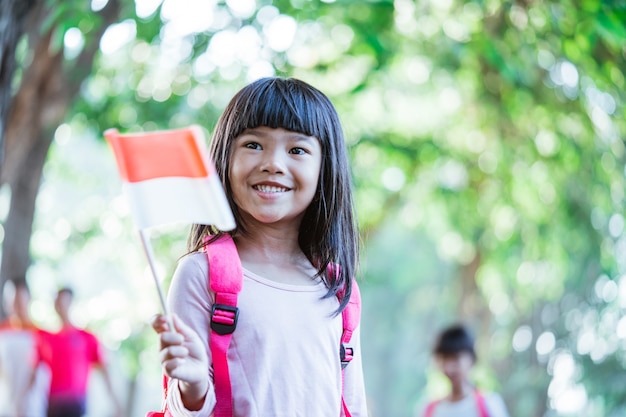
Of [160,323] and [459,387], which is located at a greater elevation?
[160,323]

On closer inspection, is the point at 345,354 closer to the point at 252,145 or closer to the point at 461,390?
the point at 252,145

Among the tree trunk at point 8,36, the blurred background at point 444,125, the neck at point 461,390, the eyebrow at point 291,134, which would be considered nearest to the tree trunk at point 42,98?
the blurred background at point 444,125

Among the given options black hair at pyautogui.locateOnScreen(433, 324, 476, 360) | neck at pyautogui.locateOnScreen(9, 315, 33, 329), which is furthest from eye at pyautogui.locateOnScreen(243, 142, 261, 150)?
neck at pyautogui.locateOnScreen(9, 315, 33, 329)

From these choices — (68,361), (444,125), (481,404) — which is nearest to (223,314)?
(481,404)

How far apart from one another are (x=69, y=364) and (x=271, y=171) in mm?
6896

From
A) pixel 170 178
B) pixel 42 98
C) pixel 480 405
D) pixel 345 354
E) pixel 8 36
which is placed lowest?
pixel 480 405

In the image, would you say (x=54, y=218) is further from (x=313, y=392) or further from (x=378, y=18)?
(x=313, y=392)

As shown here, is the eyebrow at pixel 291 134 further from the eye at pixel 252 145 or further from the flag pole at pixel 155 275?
the flag pole at pixel 155 275

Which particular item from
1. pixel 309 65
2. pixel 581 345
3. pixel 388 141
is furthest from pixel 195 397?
pixel 581 345

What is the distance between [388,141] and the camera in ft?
34.3

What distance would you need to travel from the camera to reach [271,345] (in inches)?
101

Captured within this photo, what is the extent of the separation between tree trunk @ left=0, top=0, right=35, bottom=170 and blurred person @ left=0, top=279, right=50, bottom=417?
15.4ft

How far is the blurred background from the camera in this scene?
659 centimetres

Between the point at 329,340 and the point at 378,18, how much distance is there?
457 cm
